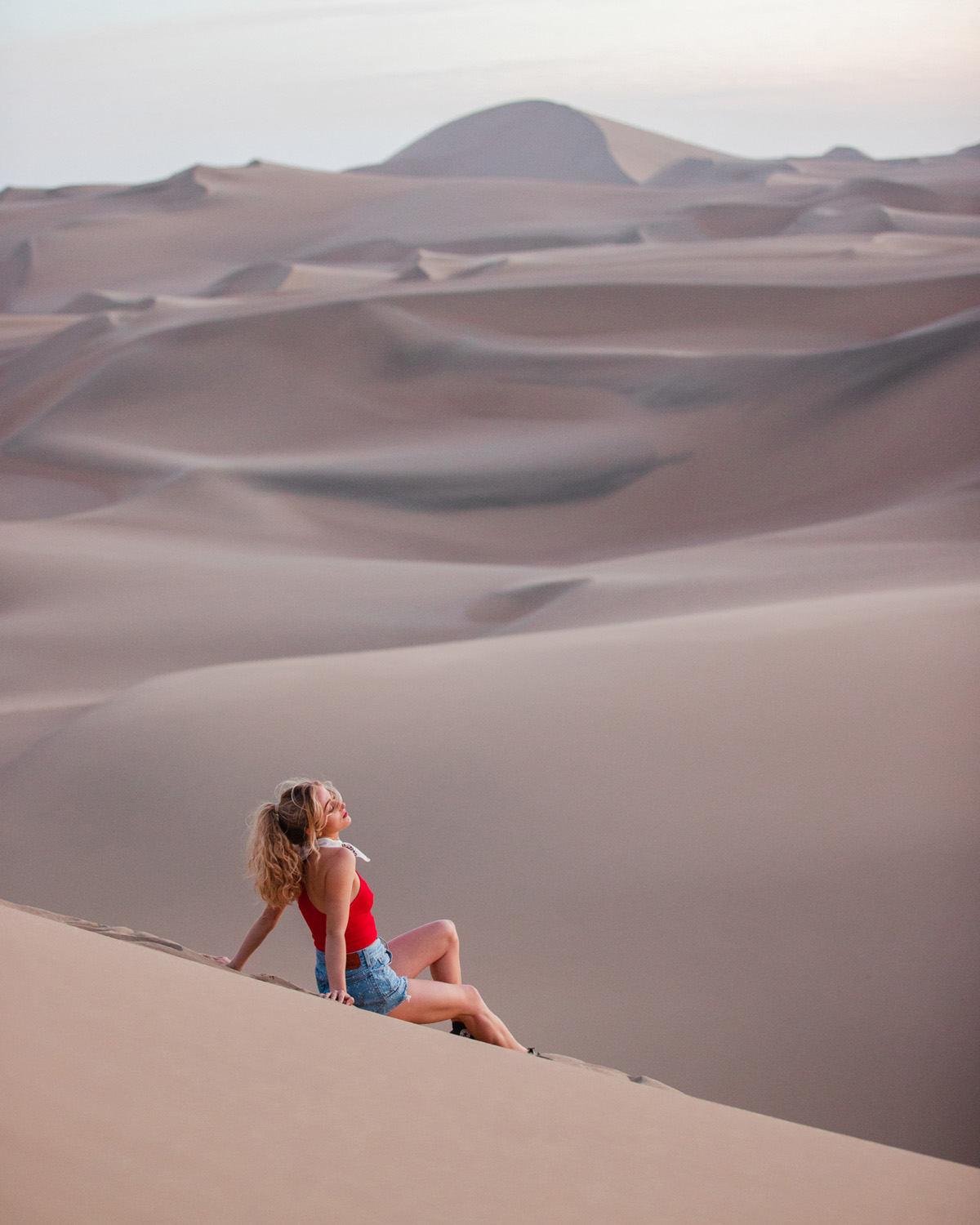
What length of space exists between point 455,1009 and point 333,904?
0.37 m

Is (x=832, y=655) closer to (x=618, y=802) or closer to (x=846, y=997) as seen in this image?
(x=618, y=802)

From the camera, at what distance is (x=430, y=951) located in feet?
10.7

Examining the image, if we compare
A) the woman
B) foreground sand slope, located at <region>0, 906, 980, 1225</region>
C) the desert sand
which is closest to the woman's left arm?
the woman

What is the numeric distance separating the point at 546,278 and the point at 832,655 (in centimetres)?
1714

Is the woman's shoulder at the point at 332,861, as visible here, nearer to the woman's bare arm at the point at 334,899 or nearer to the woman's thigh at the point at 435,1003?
the woman's bare arm at the point at 334,899

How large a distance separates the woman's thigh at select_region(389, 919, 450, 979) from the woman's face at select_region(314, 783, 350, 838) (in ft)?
1.32

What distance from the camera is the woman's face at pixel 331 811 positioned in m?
2.93

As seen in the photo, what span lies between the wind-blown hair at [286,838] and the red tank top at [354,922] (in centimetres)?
6

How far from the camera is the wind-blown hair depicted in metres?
2.92

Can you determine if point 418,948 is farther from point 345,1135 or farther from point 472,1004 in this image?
point 345,1135

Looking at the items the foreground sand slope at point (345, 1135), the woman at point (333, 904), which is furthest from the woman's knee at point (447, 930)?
the foreground sand slope at point (345, 1135)

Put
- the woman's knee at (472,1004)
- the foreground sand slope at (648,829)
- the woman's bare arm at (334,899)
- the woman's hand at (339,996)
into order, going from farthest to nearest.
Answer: the foreground sand slope at (648,829) < the woman's knee at (472,1004) < the woman's bare arm at (334,899) < the woman's hand at (339,996)

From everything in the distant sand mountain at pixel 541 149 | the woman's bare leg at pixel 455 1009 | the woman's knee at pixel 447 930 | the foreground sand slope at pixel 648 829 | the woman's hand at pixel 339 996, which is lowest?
the woman's hand at pixel 339 996

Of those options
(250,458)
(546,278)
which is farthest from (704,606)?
(546,278)
